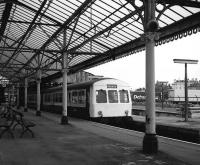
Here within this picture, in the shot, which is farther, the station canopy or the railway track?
the railway track

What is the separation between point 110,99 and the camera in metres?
22.1

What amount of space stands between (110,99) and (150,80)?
12.3 metres

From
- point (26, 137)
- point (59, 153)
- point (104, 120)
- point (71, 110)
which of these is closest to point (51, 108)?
point (71, 110)

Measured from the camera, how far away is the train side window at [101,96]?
71.4ft

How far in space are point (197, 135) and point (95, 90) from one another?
8.38 meters

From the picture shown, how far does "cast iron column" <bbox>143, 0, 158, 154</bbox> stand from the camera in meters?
9.67

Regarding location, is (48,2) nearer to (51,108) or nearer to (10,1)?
(10,1)

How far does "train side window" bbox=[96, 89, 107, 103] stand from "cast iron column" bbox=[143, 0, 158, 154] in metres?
12.0

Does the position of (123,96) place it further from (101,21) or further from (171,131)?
(101,21)

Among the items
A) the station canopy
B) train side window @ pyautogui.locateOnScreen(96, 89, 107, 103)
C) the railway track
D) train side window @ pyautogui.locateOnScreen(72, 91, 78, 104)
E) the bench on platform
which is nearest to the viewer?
the bench on platform

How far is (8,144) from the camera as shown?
11.1 meters

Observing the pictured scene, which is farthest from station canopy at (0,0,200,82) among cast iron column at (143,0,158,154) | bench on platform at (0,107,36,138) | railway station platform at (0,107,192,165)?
bench on platform at (0,107,36,138)

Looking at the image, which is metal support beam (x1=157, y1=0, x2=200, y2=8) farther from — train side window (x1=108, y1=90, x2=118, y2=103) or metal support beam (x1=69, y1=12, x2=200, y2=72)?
train side window (x1=108, y1=90, x2=118, y2=103)

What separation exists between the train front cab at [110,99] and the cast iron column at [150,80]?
38.5 feet
